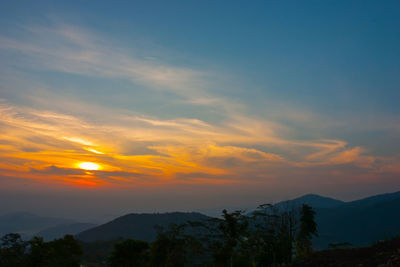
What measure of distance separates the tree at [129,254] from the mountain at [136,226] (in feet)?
407

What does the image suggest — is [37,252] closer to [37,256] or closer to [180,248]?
[37,256]

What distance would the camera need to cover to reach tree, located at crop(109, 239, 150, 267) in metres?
28.8

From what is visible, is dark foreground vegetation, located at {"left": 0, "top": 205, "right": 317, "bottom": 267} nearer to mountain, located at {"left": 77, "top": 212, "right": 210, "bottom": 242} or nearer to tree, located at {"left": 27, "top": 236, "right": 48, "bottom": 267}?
tree, located at {"left": 27, "top": 236, "right": 48, "bottom": 267}

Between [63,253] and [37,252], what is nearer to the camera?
[37,252]

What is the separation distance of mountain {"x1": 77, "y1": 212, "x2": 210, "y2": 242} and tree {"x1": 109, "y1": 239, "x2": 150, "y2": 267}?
123945 millimetres

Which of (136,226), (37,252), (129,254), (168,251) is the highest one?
(37,252)

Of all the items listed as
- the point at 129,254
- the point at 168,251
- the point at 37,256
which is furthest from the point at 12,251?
the point at 168,251

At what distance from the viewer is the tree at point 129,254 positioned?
28750mm

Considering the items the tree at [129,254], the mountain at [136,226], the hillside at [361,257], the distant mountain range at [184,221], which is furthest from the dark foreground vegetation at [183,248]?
the distant mountain range at [184,221]

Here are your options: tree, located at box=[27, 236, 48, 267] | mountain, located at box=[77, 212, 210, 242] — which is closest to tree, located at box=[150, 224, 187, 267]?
tree, located at box=[27, 236, 48, 267]

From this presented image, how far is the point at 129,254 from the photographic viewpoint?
95.2 feet

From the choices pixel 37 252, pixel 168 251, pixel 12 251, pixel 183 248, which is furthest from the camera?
pixel 183 248

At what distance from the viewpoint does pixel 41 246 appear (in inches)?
1094

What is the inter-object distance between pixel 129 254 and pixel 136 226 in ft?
483
